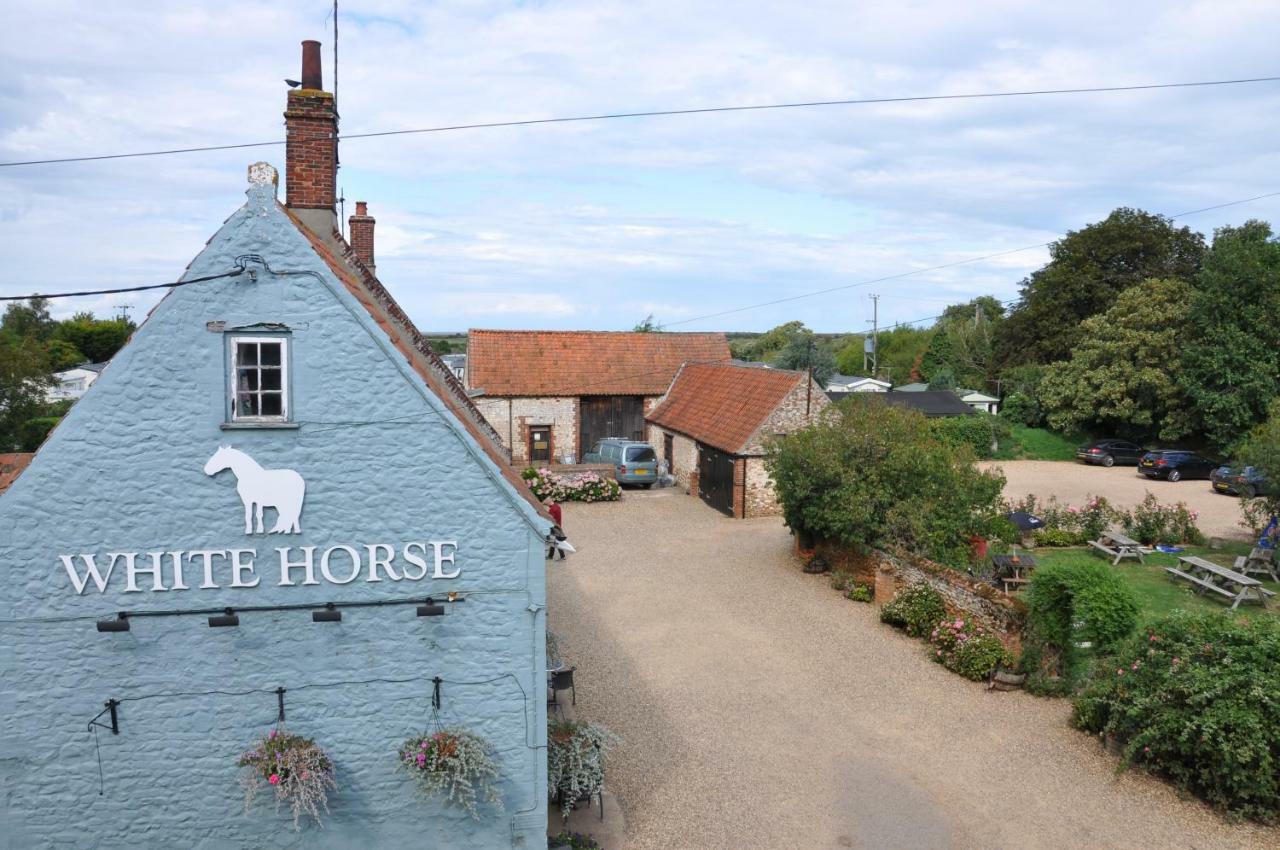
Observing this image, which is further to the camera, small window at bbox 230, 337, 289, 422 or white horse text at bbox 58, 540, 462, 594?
small window at bbox 230, 337, 289, 422

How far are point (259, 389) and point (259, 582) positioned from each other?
1865 millimetres

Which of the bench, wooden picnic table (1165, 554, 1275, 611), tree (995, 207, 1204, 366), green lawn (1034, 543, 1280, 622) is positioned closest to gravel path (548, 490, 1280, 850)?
green lawn (1034, 543, 1280, 622)

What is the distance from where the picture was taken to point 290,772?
800 cm

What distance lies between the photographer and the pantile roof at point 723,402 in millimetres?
26922

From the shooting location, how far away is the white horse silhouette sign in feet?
26.8

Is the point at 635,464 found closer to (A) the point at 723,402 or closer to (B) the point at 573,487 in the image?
(B) the point at 573,487

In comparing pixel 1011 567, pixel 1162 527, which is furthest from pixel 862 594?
pixel 1162 527

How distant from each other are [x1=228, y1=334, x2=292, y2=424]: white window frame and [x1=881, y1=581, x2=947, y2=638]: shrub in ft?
40.7

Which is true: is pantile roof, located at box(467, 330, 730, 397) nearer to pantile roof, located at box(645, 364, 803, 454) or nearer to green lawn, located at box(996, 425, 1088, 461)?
pantile roof, located at box(645, 364, 803, 454)

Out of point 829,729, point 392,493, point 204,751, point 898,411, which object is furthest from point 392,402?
point 898,411

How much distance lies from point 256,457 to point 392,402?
54.2 inches

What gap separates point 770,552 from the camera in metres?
22.7

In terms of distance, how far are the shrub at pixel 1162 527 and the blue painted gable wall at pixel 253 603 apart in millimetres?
21241

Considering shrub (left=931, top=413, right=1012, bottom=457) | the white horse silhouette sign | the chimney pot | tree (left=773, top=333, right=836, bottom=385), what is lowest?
shrub (left=931, top=413, right=1012, bottom=457)
